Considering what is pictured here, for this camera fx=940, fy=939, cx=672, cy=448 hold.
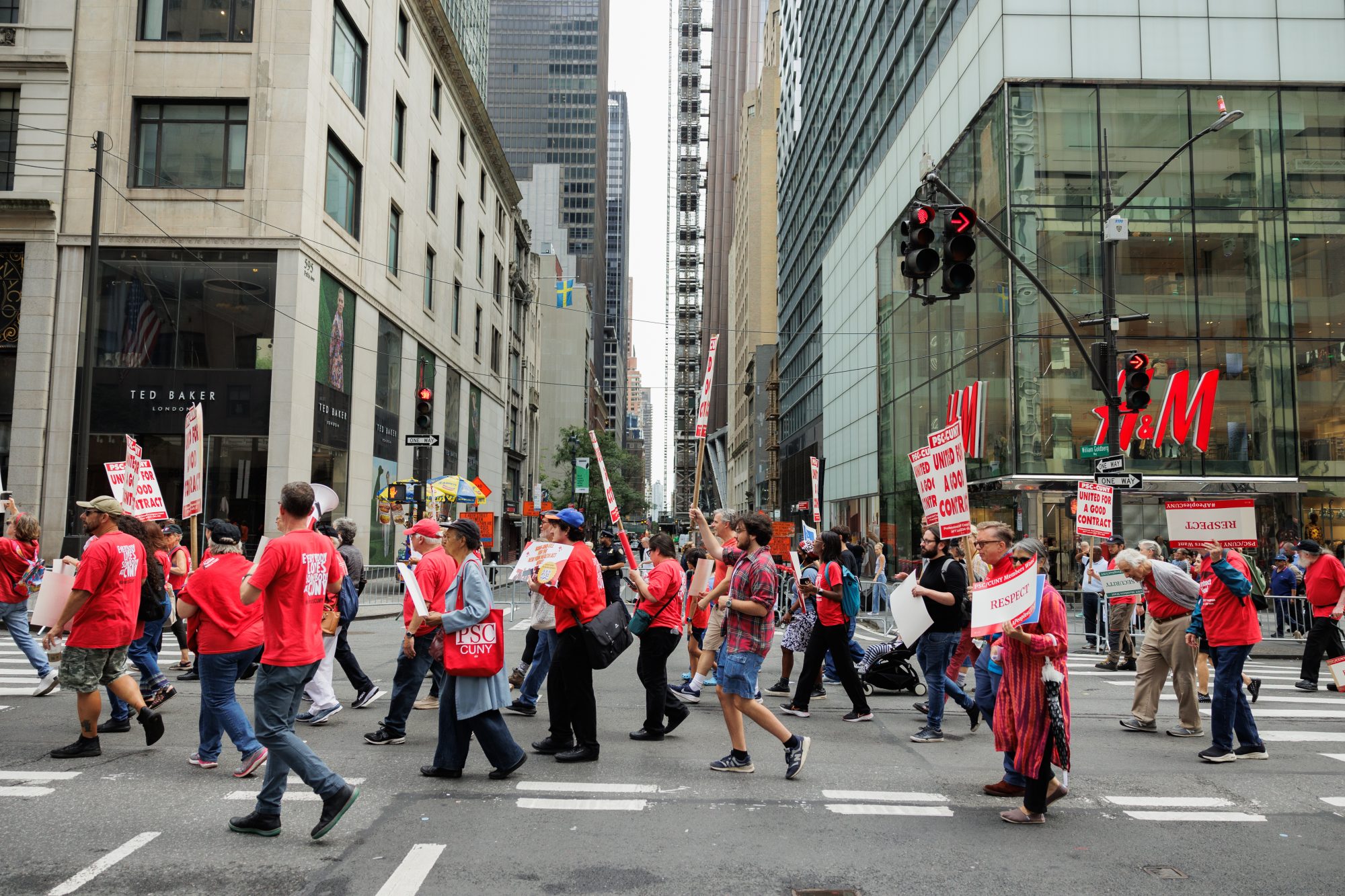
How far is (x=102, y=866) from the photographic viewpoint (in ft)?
16.2

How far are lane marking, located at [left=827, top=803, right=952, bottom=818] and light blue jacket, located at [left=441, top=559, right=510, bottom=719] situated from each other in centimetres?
239

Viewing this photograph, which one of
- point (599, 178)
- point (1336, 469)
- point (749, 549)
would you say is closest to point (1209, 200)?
point (1336, 469)

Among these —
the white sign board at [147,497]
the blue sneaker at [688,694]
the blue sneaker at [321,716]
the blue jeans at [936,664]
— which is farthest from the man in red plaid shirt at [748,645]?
the white sign board at [147,497]

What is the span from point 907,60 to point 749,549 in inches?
1173

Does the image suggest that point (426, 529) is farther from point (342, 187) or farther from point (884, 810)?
point (342, 187)

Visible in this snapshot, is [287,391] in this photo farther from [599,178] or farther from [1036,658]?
[599,178]

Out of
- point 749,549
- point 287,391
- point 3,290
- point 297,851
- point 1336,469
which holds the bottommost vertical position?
point 297,851

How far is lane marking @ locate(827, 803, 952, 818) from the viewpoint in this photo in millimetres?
6195

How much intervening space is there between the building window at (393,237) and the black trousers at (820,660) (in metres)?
26.5

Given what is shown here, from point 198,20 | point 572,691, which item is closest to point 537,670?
point 572,691

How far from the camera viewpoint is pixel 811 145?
2167 inches

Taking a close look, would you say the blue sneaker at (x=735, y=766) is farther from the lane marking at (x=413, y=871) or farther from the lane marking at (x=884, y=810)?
the lane marking at (x=413, y=871)

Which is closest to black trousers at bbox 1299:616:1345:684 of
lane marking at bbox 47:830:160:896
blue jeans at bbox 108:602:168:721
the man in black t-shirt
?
the man in black t-shirt

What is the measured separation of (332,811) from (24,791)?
8.60 ft
